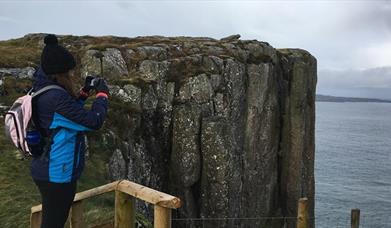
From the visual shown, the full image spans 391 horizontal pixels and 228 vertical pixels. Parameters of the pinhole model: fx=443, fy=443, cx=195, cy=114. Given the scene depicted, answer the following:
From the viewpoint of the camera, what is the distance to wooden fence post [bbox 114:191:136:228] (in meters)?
8.75

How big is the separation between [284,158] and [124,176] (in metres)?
22.3

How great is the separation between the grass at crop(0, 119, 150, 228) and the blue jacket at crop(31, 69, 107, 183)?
6.26m

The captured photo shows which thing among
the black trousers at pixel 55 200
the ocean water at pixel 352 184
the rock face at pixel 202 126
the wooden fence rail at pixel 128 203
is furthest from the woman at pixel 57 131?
the ocean water at pixel 352 184

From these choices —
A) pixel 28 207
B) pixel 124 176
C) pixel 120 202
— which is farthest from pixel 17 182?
pixel 120 202

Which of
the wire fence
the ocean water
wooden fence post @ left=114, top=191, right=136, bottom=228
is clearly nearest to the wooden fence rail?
wooden fence post @ left=114, top=191, right=136, bottom=228

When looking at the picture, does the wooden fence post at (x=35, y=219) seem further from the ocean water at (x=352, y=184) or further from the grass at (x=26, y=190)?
the ocean water at (x=352, y=184)

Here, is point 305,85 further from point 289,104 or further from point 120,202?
point 120,202

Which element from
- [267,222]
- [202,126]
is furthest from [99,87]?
[267,222]

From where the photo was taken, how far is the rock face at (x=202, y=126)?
94.5 feet

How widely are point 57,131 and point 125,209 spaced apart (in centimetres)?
243

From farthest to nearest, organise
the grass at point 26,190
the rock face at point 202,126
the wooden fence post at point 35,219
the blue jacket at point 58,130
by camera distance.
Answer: the rock face at point 202,126, the grass at point 26,190, the wooden fence post at point 35,219, the blue jacket at point 58,130

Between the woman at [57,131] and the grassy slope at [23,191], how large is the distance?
667 cm

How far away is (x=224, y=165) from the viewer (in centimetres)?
3091

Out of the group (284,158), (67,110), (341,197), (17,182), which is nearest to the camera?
(67,110)
